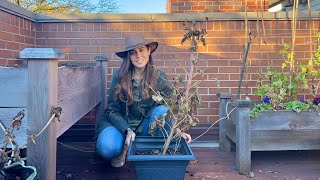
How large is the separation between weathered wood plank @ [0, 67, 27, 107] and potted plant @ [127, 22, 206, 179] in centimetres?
63

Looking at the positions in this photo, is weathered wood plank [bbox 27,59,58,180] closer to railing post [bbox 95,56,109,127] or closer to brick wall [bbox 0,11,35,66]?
brick wall [bbox 0,11,35,66]

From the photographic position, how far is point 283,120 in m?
2.82

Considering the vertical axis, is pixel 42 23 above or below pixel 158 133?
above

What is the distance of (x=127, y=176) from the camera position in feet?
8.88

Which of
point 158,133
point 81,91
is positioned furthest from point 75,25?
point 158,133

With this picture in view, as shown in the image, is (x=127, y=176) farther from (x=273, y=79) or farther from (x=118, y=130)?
(x=273, y=79)

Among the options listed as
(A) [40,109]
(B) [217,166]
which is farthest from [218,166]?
(A) [40,109]

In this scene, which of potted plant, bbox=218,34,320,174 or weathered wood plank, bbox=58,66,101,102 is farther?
potted plant, bbox=218,34,320,174

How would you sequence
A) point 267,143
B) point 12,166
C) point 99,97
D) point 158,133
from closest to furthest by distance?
point 12,166 → point 158,133 → point 267,143 → point 99,97

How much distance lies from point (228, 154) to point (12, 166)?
2.48 metres

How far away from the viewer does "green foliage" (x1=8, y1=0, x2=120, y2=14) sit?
31.7ft

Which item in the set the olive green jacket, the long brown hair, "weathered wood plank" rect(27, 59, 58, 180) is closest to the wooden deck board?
the olive green jacket

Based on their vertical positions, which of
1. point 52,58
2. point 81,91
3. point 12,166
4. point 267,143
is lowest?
point 267,143

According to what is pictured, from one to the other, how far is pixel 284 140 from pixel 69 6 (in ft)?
29.0
